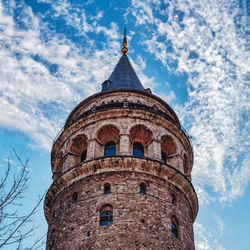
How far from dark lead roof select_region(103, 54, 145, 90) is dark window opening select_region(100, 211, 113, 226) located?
11807 millimetres

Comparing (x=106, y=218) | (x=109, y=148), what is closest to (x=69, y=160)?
(x=109, y=148)

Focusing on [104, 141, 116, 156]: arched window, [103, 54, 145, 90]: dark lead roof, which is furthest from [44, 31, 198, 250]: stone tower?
[103, 54, 145, 90]: dark lead roof

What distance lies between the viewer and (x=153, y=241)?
715 inches

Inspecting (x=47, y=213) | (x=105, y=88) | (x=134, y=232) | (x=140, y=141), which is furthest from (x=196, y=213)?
(x=105, y=88)

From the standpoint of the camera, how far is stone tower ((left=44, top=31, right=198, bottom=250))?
18.7 m

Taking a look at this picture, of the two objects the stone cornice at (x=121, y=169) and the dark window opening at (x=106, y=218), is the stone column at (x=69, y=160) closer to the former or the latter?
the stone cornice at (x=121, y=169)

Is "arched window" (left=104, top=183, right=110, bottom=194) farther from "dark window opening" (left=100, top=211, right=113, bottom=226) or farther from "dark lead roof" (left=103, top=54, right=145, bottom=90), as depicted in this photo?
"dark lead roof" (left=103, top=54, right=145, bottom=90)

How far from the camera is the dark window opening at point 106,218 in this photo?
19.0 meters

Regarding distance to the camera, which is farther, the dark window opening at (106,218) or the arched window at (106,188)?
Result: the arched window at (106,188)

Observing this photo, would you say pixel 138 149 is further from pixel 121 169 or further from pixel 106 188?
pixel 106 188

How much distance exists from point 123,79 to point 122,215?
1461 centimetres

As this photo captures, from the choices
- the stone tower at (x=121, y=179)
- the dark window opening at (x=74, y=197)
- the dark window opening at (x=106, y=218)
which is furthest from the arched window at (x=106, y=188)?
the dark window opening at (x=74, y=197)

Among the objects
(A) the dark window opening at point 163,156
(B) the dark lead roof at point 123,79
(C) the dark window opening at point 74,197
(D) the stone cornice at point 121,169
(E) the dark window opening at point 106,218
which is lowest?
(E) the dark window opening at point 106,218

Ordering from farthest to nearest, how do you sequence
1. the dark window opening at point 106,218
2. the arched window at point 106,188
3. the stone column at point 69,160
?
1. the stone column at point 69,160
2. the arched window at point 106,188
3. the dark window opening at point 106,218
